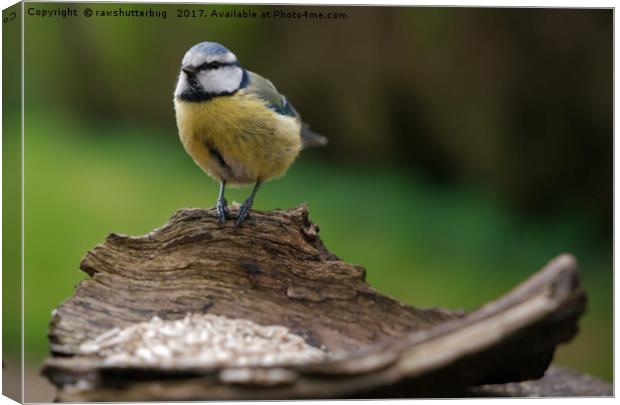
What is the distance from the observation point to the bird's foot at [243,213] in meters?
3.04

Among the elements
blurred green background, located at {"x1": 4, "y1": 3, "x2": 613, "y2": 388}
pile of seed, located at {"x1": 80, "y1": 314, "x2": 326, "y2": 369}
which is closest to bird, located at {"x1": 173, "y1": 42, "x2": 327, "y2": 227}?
blurred green background, located at {"x1": 4, "y1": 3, "x2": 613, "y2": 388}

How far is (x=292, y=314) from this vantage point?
9.46 feet

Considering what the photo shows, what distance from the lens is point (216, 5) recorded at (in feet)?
9.52

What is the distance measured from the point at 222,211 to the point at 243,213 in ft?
0.25

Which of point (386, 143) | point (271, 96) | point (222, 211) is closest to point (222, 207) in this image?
point (222, 211)

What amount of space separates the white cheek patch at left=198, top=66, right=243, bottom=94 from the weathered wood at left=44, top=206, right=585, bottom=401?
1.45 ft

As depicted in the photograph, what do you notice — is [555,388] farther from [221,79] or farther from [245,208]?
[221,79]

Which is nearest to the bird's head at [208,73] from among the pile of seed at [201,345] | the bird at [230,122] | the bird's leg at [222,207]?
the bird at [230,122]

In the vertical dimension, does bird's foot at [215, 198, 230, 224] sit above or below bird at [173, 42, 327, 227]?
below

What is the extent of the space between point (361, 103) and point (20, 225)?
4.67 ft

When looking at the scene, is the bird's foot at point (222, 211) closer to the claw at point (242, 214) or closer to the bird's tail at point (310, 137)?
the claw at point (242, 214)

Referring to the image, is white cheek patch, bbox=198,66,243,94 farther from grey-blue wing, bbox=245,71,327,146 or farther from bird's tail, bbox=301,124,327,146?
bird's tail, bbox=301,124,327,146

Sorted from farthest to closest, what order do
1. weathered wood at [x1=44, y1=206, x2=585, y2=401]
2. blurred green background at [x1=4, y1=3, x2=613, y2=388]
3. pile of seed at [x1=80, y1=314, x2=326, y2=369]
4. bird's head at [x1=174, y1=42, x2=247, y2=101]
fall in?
blurred green background at [x1=4, y1=3, x2=613, y2=388] < bird's head at [x1=174, y1=42, x2=247, y2=101] < pile of seed at [x1=80, y1=314, x2=326, y2=369] < weathered wood at [x1=44, y1=206, x2=585, y2=401]

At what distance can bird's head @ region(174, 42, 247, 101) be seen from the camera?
2.81m
